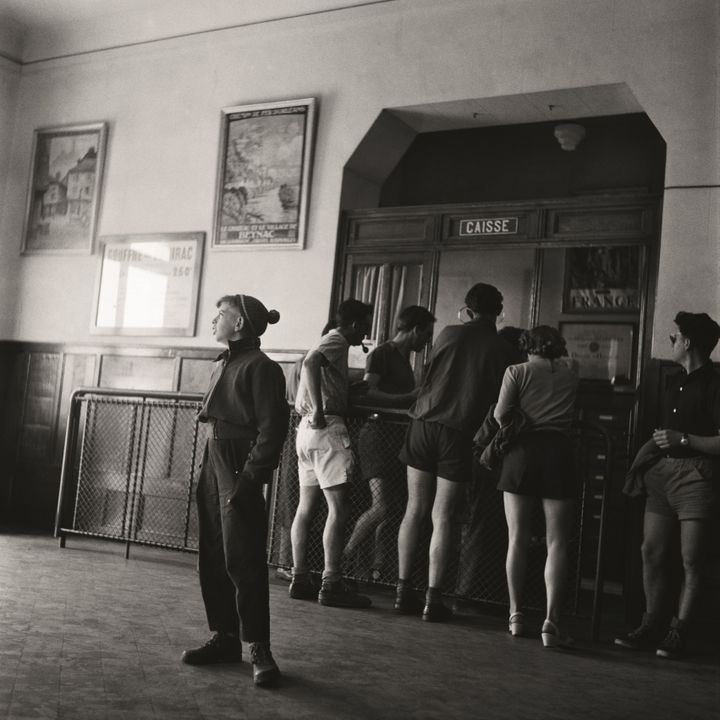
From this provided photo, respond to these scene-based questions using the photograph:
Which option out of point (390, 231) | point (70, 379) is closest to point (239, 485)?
point (390, 231)

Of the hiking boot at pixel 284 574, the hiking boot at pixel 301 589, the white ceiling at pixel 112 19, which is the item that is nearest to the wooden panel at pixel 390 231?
the white ceiling at pixel 112 19

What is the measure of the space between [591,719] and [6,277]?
766 cm

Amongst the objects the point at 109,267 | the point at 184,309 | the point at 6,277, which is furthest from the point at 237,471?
the point at 6,277

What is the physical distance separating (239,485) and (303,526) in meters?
2.01

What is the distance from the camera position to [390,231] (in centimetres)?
762

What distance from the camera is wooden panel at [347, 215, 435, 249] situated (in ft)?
24.6

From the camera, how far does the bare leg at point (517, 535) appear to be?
4914mm

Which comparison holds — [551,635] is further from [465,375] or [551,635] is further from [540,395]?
[465,375]

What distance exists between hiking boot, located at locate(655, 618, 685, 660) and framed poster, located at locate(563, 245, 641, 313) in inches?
115

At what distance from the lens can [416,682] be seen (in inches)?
154

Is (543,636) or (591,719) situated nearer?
(591,719)

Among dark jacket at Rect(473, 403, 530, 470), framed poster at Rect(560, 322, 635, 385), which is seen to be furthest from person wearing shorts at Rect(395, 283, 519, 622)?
framed poster at Rect(560, 322, 635, 385)

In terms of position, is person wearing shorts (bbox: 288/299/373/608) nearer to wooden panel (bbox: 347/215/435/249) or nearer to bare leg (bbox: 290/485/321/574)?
bare leg (bbox: 290/485/321/574)

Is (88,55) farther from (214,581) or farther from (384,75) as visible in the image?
(214,581)
